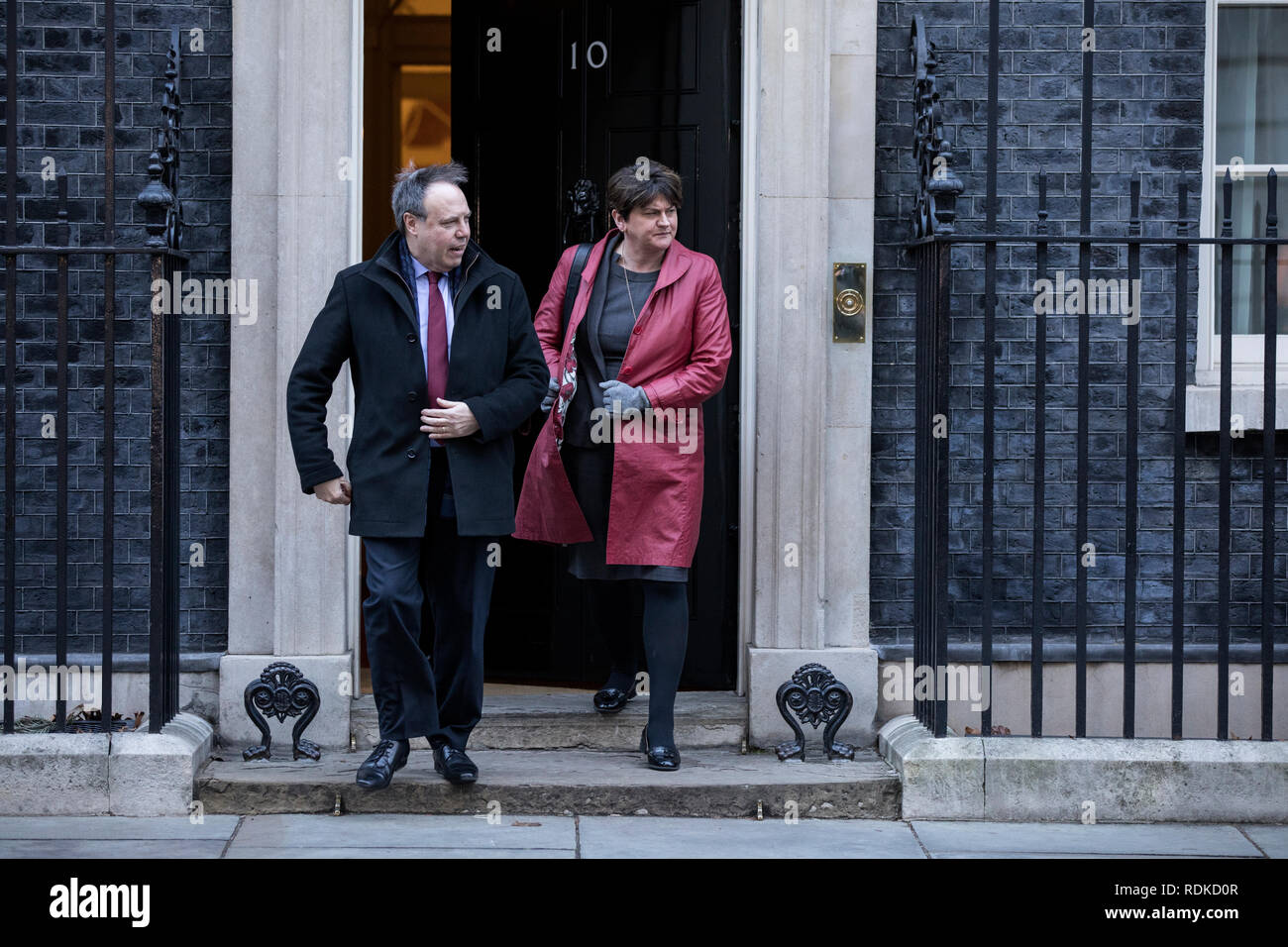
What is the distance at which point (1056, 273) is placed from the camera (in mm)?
6508

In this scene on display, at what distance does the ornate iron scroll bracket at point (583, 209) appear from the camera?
6699 millimetres

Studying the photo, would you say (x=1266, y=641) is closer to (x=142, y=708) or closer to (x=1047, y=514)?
(x=1047, y=514)

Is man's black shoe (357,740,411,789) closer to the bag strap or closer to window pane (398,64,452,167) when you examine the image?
the bag strap

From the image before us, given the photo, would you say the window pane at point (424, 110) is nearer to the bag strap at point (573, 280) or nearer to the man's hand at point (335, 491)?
the bag strap at point (573, 280)

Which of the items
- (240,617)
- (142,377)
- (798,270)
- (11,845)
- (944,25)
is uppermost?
(944,25)

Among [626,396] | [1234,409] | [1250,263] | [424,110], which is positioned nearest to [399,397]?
[626,396]

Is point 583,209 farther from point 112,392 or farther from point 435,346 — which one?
point 112,392

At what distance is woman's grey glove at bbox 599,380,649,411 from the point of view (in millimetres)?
5641

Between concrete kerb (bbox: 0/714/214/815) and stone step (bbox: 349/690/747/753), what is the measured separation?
852 millimetres

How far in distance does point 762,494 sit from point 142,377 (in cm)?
244

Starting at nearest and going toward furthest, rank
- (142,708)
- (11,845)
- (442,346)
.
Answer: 1. (11,845)
2. (442,346)
3. (142,708)

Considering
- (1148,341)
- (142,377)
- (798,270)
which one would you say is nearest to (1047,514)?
(1148,341)

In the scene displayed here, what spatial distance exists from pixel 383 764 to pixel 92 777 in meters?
1.00

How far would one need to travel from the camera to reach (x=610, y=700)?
20.6 ft
